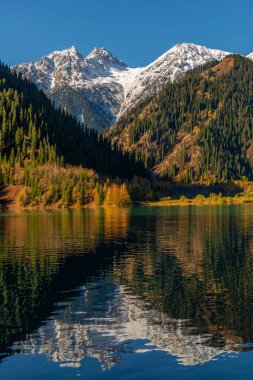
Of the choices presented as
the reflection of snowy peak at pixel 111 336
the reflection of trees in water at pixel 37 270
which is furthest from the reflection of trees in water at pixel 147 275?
the reflection of snowy peak at pixel 111 336

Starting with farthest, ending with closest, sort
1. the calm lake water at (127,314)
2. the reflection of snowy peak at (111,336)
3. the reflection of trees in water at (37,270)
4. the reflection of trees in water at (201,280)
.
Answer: the reflection of trees in water at (37,270), the reflection of trees in water at (201,280), the reflection of snowy peak at (111,336), the calm lake water at (127,314)

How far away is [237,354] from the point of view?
39281mm

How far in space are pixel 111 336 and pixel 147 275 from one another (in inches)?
1026

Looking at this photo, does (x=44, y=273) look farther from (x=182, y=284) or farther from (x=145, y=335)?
(x=145, y=335)

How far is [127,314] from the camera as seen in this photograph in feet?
165

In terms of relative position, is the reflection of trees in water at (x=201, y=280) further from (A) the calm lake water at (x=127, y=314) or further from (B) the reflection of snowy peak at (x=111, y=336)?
(B) the reflection of snowy peak at (x=111, y=336)

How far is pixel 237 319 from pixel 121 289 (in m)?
17.4

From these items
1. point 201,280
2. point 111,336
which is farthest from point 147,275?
point 111,336

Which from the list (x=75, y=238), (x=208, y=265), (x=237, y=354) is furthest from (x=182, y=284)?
(x=75, y=238)

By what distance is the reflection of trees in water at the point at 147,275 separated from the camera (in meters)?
48.0

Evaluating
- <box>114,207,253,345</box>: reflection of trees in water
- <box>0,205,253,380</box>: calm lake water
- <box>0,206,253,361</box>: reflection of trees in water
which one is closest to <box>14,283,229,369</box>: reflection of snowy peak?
<box>0,205,253,380</box>: calm lake water

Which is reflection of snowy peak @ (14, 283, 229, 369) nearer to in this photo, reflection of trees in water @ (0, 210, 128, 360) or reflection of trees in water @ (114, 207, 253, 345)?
reflection of trees in water @ (114, 207, 253, 345)

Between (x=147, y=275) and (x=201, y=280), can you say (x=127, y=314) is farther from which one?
(x=147, y=275)

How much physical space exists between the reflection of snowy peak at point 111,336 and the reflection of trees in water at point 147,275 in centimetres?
51
